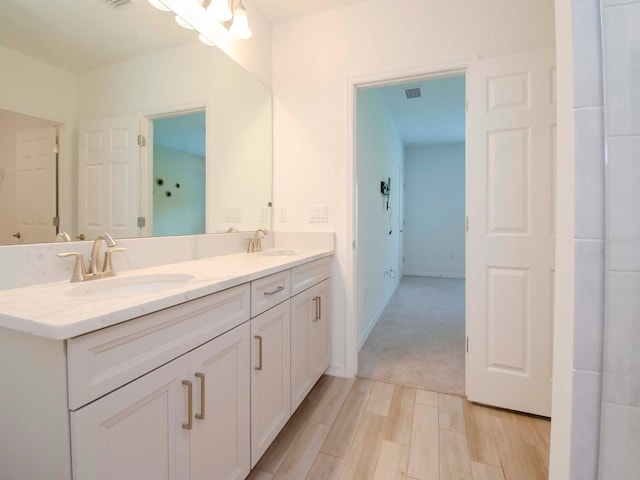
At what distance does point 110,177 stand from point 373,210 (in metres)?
2.44

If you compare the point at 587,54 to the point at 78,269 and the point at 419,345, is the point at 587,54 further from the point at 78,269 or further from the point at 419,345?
the point at 419,345

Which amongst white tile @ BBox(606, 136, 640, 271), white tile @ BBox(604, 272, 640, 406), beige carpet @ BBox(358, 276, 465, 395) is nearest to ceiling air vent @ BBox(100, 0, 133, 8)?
white tile @ BBox(606, 136, 640, 271)

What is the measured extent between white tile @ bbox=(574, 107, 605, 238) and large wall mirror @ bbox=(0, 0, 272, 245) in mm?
1500

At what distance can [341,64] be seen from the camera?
199cm

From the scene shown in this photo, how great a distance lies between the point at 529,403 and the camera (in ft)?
5.33

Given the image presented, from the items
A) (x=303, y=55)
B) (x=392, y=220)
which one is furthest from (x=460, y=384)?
(x=392, y=220)

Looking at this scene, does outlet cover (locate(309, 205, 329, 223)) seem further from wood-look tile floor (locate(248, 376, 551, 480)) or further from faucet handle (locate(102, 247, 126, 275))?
faucet handle (locate(102, 247, 126, 275))

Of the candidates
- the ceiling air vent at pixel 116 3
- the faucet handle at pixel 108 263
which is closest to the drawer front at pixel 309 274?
the faucet handle at pixel 108 263

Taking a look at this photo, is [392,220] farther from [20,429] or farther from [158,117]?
[20,429]

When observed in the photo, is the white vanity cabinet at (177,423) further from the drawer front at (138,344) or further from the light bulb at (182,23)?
the light bulb at (182,23)

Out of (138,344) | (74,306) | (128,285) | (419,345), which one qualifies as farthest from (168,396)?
(419,345)

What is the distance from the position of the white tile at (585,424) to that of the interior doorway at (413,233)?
51.5 inches

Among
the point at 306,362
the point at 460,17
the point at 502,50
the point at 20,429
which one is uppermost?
the point at 460,17

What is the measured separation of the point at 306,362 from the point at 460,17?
86.5 inches
